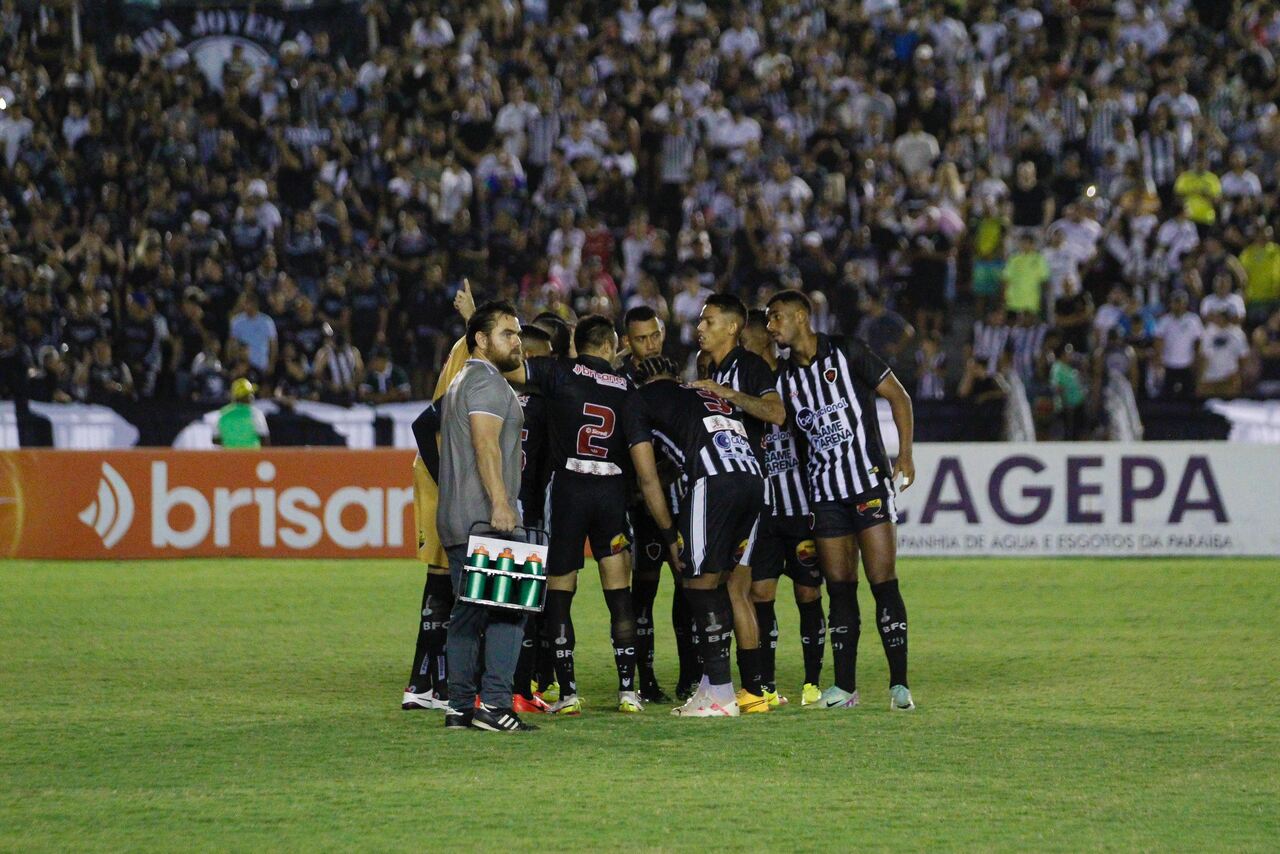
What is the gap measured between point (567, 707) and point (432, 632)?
78cm

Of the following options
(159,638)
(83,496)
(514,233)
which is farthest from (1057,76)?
(159,638)

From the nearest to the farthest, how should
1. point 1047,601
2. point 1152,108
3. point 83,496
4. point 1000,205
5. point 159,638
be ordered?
point 159,638, point 1047,601, point 83,496, point 1000,205, point 1152,108

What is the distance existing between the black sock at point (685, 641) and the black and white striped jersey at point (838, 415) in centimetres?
92

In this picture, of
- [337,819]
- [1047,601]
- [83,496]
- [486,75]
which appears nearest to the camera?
[337,819]

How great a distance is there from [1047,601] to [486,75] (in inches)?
535

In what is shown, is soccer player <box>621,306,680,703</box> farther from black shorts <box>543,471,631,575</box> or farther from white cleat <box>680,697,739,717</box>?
white cleat <box>680,697,739,717</box>

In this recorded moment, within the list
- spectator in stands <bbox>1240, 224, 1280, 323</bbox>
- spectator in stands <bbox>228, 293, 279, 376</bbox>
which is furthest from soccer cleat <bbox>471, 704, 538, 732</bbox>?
spectator in stands <bbox>1240, 224, 1280, 323</bbox>

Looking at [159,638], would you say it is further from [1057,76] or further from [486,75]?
[1057,76]

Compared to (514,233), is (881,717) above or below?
below

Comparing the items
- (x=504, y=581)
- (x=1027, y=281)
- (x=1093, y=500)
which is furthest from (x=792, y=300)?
(x=1027, y=281)

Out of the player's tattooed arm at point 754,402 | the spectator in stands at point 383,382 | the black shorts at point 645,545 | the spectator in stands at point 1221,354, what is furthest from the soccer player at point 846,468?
the spectator in stands at point 383,382

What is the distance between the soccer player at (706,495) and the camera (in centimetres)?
847

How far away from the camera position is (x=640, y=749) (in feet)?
25.1

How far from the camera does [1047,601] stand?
13.5m
